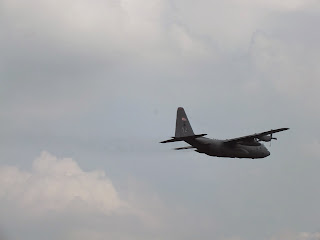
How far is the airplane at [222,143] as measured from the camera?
104688 mm

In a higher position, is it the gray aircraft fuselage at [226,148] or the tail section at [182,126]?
the tail section at [182,126]

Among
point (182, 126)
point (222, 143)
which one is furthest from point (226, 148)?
point (182, 126)

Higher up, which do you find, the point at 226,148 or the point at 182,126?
the point at 182,126

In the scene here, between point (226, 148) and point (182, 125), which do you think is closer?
point (182, 125)

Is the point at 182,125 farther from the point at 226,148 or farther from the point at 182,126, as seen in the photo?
the point at 226,148

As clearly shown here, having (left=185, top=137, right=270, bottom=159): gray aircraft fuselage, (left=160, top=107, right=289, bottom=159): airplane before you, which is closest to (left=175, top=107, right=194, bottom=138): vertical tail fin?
(left=160, top=107, right=289, bottom=159): airplane

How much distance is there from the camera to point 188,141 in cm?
10331

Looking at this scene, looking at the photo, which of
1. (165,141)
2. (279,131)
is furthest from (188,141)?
(279,131)

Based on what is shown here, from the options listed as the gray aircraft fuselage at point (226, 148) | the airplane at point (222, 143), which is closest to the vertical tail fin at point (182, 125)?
the airplane at point (222, 143)

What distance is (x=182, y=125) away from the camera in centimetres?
10606

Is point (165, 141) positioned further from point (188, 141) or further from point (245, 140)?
point (245, 140)

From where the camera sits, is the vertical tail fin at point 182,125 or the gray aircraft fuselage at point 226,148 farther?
the vertical tail fin at point 182,125

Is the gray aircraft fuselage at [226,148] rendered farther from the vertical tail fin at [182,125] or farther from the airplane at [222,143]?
the vertical tail fin at [182,125]

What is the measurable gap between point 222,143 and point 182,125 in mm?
6332
